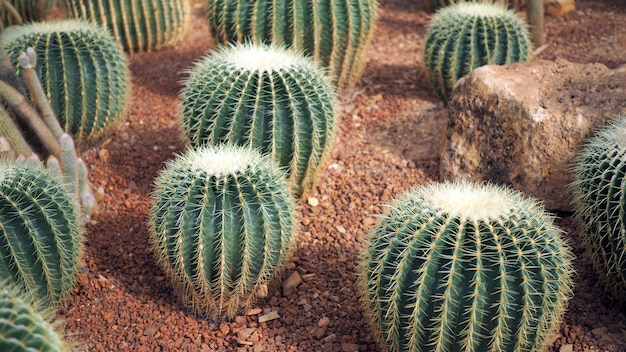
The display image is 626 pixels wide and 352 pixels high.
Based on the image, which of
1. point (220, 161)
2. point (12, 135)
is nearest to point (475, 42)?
point (220, 161)

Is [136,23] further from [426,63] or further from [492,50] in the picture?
[492,50]

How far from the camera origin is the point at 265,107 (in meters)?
3.82

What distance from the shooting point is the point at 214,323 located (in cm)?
337

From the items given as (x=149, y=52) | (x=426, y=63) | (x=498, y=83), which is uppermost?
(x=498, y=83)

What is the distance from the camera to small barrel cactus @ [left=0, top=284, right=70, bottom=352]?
1.95 m

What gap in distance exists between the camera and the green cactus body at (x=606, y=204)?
3014mm

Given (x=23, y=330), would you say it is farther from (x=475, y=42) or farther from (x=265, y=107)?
(x=475, y=42)

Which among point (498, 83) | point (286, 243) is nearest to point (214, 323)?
point (286, 243)

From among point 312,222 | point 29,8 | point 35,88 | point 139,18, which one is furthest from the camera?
point 29,8

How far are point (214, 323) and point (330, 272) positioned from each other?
2.15 ft

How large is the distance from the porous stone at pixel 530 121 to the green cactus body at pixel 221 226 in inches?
52.8

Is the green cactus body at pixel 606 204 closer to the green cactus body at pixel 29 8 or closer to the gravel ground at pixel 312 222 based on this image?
the gravel ground at pixel 312 222

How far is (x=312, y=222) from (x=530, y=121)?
1318 millimetres

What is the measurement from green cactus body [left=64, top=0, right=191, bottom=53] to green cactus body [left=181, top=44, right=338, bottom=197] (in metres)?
2.24
